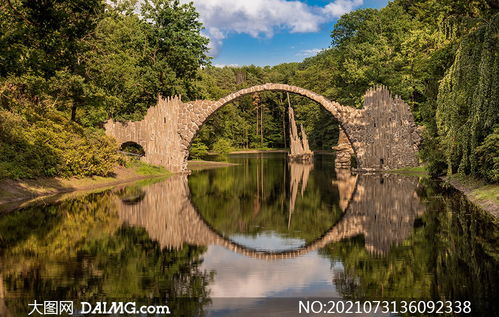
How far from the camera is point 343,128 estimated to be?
31281mm

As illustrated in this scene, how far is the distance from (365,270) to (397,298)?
148cm

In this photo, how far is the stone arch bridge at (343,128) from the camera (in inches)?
1191

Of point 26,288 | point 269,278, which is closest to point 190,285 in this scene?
point 269,278

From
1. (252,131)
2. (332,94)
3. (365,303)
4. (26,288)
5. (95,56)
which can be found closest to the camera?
(365,303)

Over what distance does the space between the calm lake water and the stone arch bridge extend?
13.7 m

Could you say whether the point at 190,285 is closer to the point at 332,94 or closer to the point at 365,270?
the point at 365,270

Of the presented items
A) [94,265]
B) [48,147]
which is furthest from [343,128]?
[94,265]

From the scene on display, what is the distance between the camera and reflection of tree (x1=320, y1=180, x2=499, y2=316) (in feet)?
20.9

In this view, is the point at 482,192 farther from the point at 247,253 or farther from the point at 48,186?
the point at 48,186

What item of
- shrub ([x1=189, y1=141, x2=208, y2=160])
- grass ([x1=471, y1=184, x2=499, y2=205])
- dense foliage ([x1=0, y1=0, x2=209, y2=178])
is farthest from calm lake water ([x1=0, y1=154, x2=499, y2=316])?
shrub ([x1=189, y1=141, x2=208, y2=160])

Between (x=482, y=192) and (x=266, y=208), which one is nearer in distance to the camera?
(x=482, y=192)

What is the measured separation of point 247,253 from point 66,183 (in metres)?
14.4

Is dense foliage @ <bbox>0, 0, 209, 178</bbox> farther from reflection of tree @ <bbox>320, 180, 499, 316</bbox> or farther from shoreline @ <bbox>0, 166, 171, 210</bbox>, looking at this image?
reflection of tree @ <bbox>320, 180, 499, 316</bbox>

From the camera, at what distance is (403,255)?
28.3 ft
